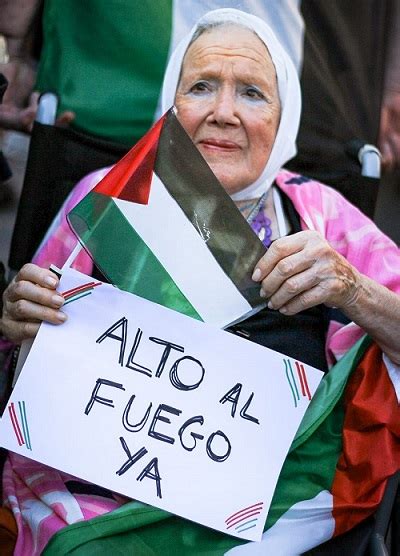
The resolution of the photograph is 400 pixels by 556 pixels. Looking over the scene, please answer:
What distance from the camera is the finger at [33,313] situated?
2.18 metres

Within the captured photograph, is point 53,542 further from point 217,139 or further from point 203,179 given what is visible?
point 217,139

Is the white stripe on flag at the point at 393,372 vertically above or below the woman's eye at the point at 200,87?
below

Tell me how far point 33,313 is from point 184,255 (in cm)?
30

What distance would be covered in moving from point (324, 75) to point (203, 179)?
100 cm

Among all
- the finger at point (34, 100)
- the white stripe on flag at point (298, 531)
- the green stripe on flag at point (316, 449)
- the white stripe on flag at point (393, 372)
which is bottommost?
the white stripe on flag at point (298, 531)

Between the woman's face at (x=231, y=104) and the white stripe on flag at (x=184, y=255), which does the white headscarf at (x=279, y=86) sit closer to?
the woman's face at (x=231, y=104)

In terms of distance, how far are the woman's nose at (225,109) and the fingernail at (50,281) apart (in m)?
0.59

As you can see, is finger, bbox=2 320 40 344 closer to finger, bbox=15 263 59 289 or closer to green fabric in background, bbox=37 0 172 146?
finger, bbox=15 263 59 289

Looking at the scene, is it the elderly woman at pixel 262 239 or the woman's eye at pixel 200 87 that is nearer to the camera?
the elderly woman at pixel 262 239

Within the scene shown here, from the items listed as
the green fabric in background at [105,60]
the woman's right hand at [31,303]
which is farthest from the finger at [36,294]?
the green fabric in background at [105,60]

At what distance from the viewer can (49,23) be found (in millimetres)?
2992

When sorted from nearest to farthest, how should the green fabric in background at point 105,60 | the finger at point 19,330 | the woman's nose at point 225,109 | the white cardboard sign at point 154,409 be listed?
the white cardboard sign at point 154,409 → the finger at point 19,330 → the woman's nose at point 225,109 → the green fabric in background at point 105,60

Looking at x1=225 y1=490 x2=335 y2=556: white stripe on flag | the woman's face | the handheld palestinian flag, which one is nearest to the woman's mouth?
the woman's face

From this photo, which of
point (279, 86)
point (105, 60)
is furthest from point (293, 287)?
point (105, 60)
